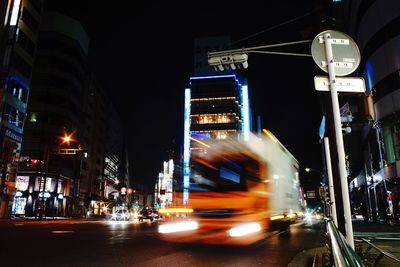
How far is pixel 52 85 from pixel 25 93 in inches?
477

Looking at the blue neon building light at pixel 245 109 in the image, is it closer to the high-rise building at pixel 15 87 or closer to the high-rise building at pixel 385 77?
the high-rise building at pixel 15 87

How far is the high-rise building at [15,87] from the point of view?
39.2 m

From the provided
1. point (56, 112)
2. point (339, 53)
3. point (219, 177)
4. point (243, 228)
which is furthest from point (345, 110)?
point (56, 112)

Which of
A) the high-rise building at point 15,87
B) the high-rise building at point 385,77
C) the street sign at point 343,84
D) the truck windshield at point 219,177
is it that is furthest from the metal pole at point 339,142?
the high-rise building at point 15,87

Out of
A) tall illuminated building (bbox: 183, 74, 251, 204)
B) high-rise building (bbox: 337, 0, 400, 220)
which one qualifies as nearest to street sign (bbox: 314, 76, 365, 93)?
high-rise building (bbox: 337, 0, 400, 220)

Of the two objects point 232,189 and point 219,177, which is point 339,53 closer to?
point 232,189

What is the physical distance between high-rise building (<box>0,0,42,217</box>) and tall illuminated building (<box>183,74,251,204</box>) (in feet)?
189

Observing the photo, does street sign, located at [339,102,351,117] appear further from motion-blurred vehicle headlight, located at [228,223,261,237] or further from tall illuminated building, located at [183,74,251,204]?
tall illuminated building, located at [183,74,251,204]

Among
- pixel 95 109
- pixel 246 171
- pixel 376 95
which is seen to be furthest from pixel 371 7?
pixel 95 109

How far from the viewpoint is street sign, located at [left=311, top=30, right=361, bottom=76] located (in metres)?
5.11

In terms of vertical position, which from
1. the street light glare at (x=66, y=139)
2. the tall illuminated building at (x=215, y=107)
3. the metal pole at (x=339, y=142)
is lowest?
the metal pole at (x=339, y=142)

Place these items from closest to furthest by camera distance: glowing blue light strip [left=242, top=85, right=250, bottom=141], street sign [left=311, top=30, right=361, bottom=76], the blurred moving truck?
street sign [left=311, top=30, right=361, bottom=76], the blurred moving truck, glowing blue light strip [left=242, top=85, right=250, bottom=141]

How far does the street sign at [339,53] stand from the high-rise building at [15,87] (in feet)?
119

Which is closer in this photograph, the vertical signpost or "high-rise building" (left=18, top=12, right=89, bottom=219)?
the vertical signpost
